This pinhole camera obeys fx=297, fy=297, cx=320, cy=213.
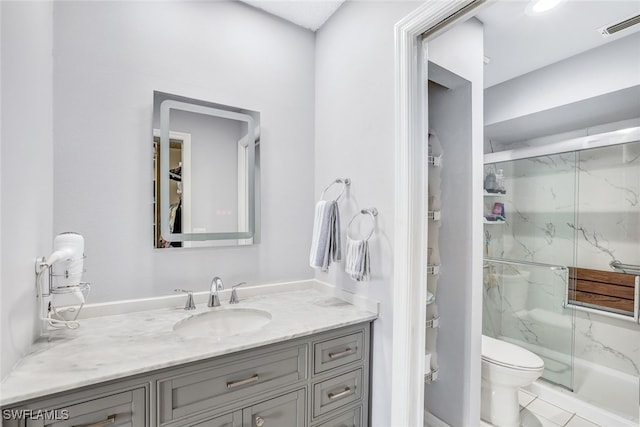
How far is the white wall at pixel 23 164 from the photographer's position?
2.68 feet

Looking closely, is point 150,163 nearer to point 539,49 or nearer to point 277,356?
point 277,356

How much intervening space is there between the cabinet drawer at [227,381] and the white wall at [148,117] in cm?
61

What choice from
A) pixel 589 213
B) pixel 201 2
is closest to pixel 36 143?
pixel 201 2

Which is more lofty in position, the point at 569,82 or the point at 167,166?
the point at 569,82

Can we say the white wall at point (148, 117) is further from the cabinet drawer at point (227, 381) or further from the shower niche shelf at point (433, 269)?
the shower niche shelf at point (433, 269)

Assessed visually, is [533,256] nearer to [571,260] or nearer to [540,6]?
[571,260]

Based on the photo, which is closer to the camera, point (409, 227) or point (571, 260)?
point (409, 227)

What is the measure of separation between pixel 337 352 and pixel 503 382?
1016mm

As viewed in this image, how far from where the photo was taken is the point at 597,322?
1.53 meters

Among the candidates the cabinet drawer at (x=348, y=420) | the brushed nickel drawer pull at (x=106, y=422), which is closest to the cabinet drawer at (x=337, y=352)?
the cabinet drawer at (x=348, y=420)

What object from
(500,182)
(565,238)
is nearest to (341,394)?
(500,182)

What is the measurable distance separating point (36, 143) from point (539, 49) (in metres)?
2.10

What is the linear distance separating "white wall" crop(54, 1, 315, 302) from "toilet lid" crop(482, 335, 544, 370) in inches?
45.7

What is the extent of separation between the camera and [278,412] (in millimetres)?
1165
